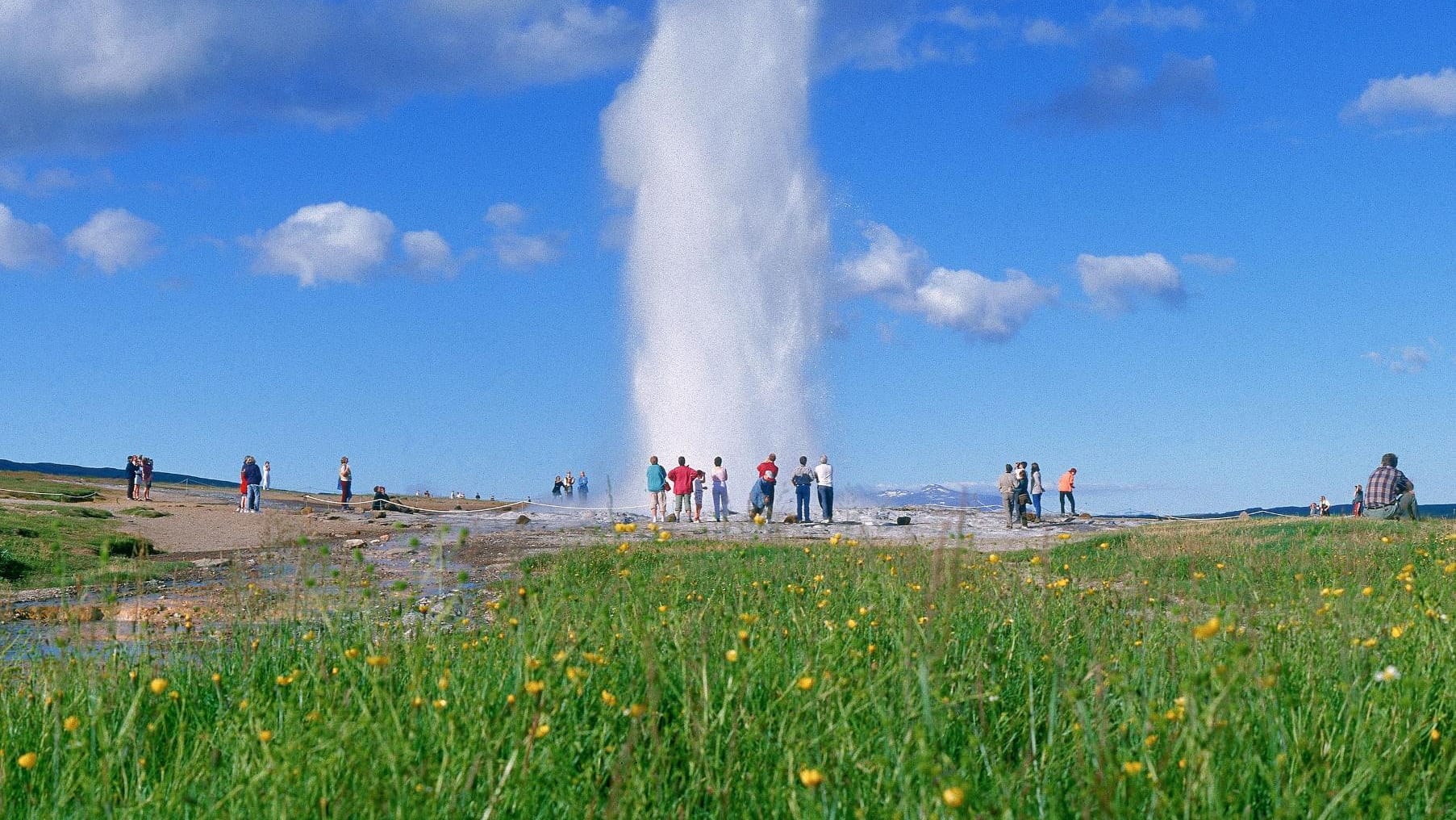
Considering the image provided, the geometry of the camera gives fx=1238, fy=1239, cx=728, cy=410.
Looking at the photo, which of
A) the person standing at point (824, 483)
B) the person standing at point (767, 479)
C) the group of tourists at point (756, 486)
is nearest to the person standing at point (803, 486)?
the group of tourists at point (756, 486)

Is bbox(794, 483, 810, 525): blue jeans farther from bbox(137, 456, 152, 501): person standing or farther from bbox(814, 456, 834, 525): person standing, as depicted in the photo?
bbox(137, 456, 152, 501): person standing

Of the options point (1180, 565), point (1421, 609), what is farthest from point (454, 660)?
point (1180, 565)

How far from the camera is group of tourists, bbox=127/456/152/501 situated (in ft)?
148

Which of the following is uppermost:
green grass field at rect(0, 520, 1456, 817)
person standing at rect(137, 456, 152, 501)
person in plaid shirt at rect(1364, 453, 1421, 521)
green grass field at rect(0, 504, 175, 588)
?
person standing at rect(137, 456, 152, 501)

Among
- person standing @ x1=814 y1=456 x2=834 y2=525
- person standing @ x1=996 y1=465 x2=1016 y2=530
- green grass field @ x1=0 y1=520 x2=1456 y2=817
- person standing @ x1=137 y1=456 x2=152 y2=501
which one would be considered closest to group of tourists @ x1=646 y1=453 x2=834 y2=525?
person standing @ x1=814 y1=456 x2=834 y2=525

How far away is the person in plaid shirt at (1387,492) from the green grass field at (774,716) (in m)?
18.5

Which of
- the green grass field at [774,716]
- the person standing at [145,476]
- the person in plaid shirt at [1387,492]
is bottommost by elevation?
the green grass field at [774,716]

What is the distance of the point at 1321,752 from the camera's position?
436cm

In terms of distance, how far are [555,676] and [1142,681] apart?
246 centimetres

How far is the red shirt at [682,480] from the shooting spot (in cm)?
3308

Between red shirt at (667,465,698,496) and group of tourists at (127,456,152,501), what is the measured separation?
874 inches

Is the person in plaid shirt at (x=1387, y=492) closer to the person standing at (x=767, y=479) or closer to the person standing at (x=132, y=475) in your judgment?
the person standing at (x=767, y=479)

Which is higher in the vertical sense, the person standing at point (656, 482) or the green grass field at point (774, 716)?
the person standing at point (656, 482)

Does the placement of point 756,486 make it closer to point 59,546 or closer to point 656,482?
point 656,482
